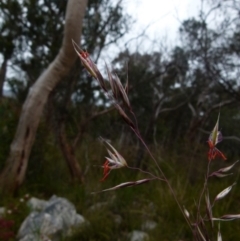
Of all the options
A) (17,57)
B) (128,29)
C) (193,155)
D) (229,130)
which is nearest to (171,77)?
(229,130)

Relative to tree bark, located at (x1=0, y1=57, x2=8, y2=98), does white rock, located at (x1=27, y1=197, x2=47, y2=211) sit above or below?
below

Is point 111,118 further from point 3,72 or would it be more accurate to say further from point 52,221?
point 52,221

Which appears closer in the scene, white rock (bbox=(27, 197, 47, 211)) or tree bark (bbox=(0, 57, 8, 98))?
white rock (bbox=(27, 197, 47, 211))

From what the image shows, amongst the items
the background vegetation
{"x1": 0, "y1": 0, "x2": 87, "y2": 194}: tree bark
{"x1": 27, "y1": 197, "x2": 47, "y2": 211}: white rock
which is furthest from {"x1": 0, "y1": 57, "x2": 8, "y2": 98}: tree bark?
{"x1": 27, "y1": 197, "x2": 47, "y2": 211}: white rock

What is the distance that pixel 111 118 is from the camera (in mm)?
13844

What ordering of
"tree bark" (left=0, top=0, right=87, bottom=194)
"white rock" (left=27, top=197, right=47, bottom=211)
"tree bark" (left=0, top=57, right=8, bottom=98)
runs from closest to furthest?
1. "white rock" (left=27, top=197, right=47, bottom=211)
2. "tree bark" (left=0, top=0, right=87, bottom=194)
3. "tree bark" (left=0, top=57, right=8, bottom=98)

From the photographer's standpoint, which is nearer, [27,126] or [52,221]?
[52,221]

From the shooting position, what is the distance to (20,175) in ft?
24.6

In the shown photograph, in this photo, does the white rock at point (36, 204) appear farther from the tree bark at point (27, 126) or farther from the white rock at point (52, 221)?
the tree bark at point (27, 126)

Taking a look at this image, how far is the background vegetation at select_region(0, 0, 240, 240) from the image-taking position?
6.58m

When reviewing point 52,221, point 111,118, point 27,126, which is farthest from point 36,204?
point 111,118

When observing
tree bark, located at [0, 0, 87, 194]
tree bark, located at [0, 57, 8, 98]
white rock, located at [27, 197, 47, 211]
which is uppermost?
tree bark, located at [0, 57, 8, 98]

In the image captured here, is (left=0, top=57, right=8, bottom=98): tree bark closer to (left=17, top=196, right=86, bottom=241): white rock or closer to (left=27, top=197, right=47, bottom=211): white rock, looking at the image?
(left=27, top=197, right=47, bottom=211): white rock

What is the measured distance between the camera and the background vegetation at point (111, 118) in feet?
21.6
